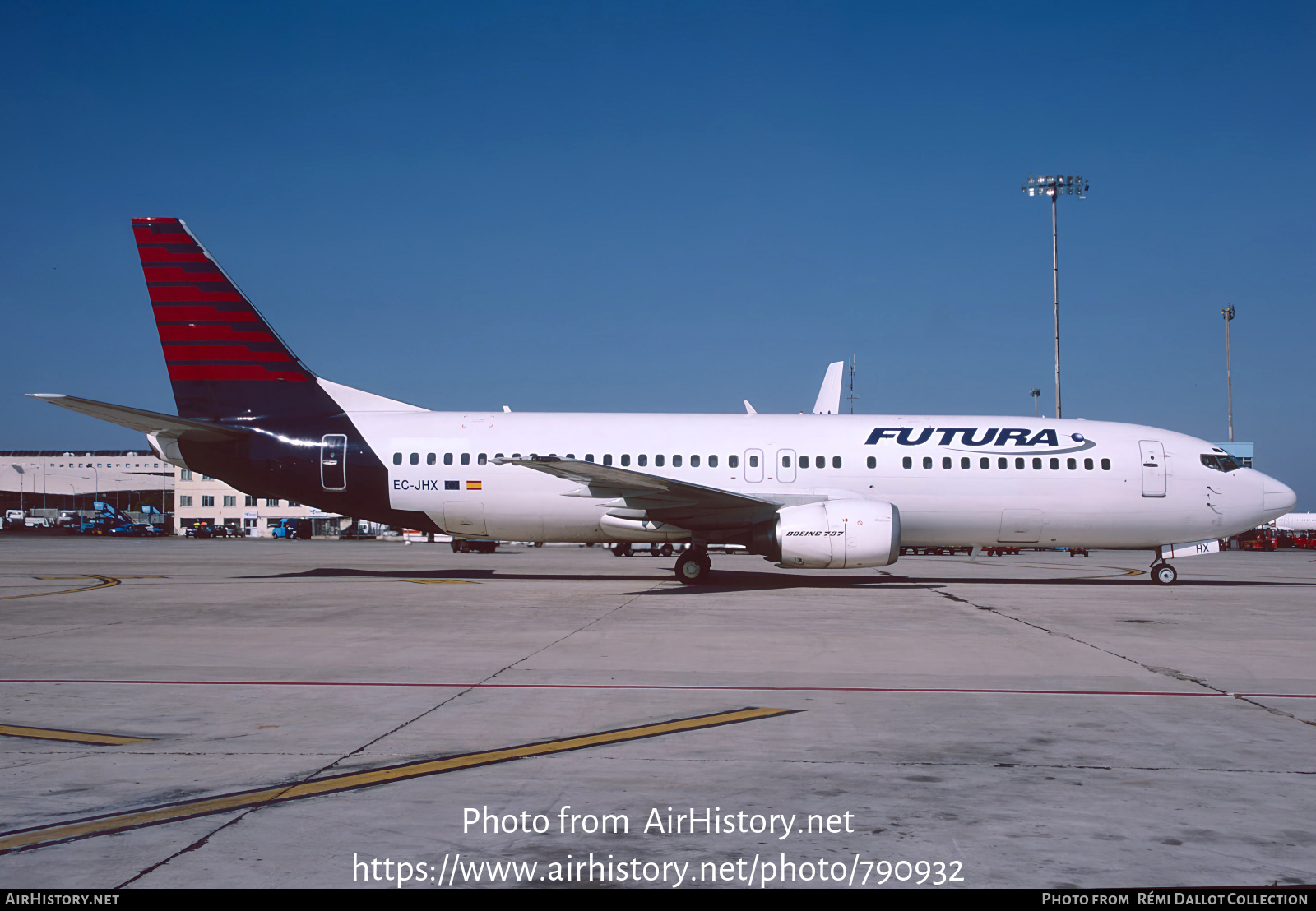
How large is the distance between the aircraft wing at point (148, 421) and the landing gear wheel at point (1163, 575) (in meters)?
21.8

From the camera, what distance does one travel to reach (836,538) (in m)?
18.1

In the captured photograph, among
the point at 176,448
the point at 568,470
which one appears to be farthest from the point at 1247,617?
the point at 176,448

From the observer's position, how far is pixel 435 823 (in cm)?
426

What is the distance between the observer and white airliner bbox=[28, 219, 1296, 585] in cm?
2044

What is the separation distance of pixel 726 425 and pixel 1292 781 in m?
16.5

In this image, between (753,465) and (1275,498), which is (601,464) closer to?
(753,465)

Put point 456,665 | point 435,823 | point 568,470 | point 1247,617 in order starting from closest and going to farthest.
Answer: point 435,823 < point 456,665 < point 1247,617 < point 568,470

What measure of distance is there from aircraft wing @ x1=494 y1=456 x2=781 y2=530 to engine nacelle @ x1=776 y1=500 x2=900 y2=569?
1098mm

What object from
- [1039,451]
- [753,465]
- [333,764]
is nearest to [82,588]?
[753,465]

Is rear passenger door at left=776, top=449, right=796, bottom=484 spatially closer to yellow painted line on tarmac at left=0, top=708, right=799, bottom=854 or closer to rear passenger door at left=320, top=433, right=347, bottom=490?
rear passenger door at left=320, top=433, right=347, bottom=490

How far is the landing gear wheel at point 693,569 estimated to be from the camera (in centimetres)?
1980

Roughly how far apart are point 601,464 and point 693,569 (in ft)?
10.3

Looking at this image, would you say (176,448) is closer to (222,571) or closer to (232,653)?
(222,571)

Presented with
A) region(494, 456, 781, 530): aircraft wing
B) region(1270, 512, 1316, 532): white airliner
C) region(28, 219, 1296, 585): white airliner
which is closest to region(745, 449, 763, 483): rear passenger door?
region(28, 219, 1296, 585): white airliner
